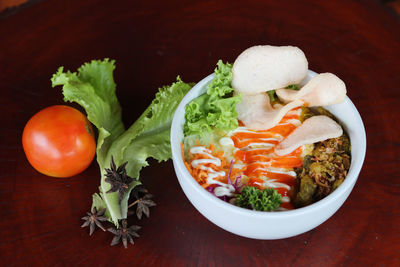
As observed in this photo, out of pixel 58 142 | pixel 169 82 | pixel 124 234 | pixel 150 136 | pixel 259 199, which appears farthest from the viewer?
pixel 169 82

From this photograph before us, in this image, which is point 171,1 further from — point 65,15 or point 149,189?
point 149,189

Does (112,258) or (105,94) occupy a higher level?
(105,94)

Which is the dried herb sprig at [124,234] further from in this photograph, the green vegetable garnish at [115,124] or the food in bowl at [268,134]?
the food in bowl at [268,134]

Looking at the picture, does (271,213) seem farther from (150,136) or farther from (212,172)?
(150,136)

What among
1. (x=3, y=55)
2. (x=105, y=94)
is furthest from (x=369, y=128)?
(x=3, y=55)

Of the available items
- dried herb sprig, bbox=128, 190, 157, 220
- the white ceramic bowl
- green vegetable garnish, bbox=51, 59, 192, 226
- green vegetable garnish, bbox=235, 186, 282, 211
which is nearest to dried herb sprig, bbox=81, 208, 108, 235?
green vegetable garnish, bbox=51, 59, 192, 226

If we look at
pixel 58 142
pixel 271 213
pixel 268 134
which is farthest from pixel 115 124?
pixel 271 213

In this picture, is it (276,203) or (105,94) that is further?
(105,94)
